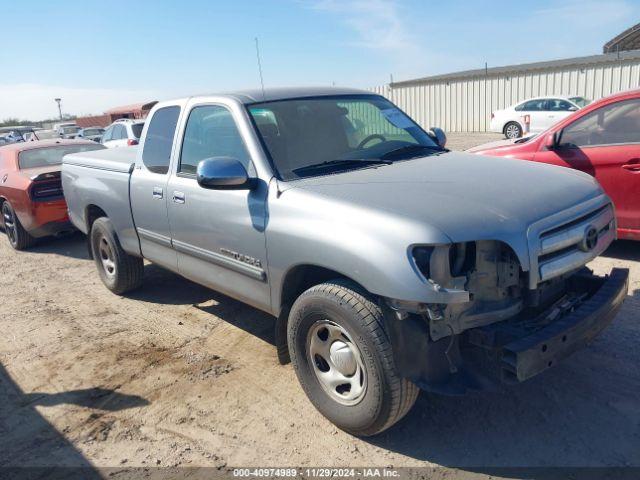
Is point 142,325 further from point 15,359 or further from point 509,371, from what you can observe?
point 509,371

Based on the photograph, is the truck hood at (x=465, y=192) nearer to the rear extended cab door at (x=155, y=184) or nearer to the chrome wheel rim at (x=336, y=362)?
the chrome wheel rim at (x=336, y=362)

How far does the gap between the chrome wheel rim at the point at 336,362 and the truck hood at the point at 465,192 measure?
0.75 metres

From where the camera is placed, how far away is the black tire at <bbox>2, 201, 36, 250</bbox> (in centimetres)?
817

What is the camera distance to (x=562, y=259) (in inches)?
113

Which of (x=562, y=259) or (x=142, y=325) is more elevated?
(x=562, y=259)

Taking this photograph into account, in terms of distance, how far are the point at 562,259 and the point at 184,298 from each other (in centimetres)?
391

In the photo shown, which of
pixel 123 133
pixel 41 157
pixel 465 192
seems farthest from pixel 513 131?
pixel 465 192

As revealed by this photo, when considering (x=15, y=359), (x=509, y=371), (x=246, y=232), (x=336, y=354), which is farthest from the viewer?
(x=15, y=359)

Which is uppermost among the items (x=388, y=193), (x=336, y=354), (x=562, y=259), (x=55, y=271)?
(x=388, y=193)

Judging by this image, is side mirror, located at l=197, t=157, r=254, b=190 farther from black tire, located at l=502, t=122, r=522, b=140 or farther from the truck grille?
black tire, located at l=502, t=122, r=522, b=140

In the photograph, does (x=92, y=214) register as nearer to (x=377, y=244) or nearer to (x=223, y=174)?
(x=223, y=174)

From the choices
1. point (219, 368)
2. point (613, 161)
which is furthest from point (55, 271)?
point (613, 161)

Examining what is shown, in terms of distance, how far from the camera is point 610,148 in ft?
17.6

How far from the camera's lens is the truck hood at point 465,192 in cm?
266
